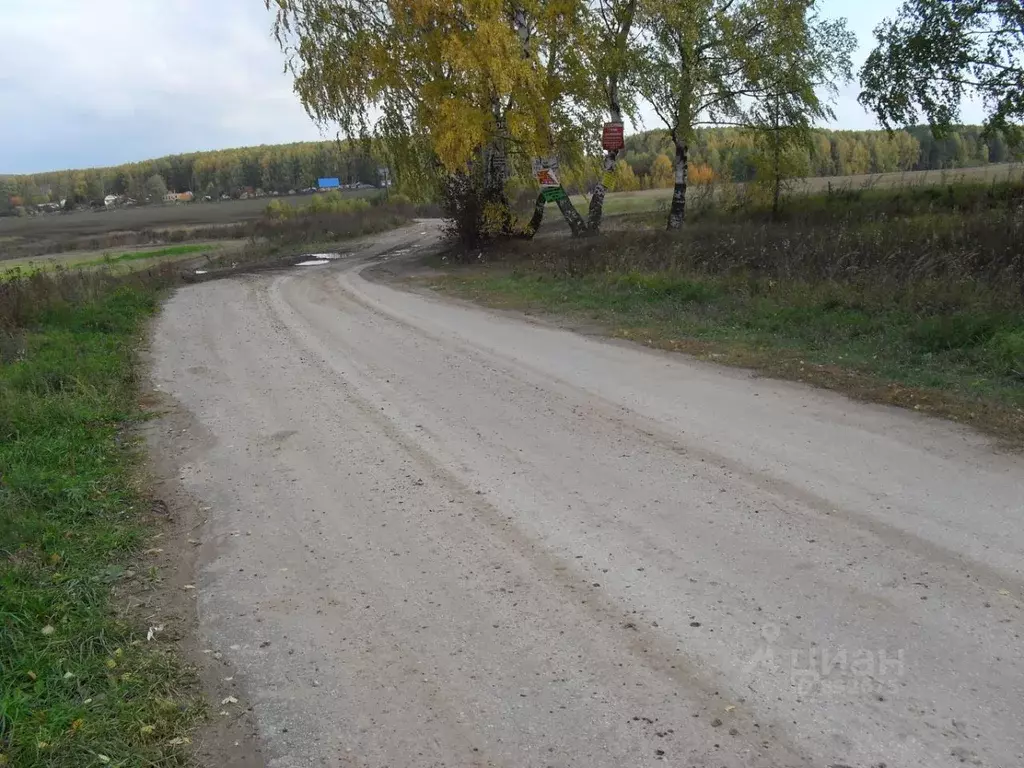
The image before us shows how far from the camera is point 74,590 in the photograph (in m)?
4.36

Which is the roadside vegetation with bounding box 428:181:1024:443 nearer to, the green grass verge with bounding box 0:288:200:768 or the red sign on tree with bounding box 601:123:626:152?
the red sign on tree with bounding box 601:123:626:152

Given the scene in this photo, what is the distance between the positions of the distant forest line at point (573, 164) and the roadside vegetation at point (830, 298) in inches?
246

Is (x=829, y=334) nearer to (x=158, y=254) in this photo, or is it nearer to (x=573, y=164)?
(x=573, y=164)

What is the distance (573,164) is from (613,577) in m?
20.4

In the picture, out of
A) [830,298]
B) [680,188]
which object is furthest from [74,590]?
[680,188]

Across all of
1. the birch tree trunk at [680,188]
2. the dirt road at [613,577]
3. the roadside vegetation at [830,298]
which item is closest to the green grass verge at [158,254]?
the roadside vegetation at [830,298]

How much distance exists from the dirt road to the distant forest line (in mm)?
15989

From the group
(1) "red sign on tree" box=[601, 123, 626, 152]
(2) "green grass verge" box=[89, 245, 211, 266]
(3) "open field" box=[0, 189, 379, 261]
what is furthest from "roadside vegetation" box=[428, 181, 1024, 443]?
(3) "open field" box=[0, 189, 379, 261]

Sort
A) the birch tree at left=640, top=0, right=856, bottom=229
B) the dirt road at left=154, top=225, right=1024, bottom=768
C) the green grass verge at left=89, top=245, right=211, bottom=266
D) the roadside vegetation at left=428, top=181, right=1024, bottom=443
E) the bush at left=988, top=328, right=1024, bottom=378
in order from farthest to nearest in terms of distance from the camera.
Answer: the green grass verge at left=89, top=245, right=211, bottom=266
the birch tree at left=640, top=0, right=856, bottom=229
the roadside vegetation at left=428, top=181, right=1024, bottom=443
the bush at left=988, top=328, right=1024, bottom=378
the dirt road at left=154, top=225, right=1024, bottom=768

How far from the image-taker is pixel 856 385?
757cm

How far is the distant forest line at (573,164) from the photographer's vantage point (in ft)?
81.3

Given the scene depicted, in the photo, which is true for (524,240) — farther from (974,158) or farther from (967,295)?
(974,158)

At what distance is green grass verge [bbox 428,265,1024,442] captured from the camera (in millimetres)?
7262

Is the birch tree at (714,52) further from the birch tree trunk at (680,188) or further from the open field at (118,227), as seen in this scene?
the open field at (118,227)
